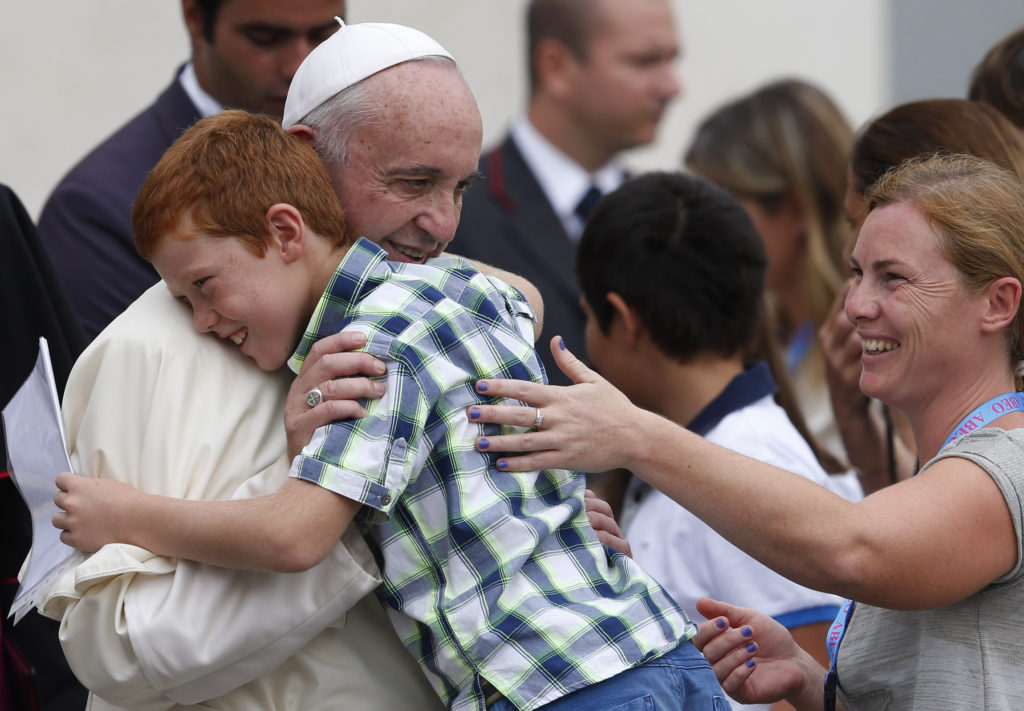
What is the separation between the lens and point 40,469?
2.19m

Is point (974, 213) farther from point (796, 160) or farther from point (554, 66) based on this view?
point (554, 66)

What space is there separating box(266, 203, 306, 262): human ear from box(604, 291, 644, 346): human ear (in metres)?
1.33

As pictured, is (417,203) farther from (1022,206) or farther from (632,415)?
(1022,206)

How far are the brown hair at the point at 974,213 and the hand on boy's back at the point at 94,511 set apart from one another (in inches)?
57.5

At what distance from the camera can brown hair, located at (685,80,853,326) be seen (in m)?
5.05

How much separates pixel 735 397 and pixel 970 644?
1102mm

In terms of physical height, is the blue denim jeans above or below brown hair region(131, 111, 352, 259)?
below

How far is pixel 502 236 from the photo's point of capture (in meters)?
4.82

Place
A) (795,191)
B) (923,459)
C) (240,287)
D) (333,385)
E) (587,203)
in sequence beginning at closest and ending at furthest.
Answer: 1. (333,385)
2. (240,287)
3. (923,459)
4. (795,191)
5. (587,203)

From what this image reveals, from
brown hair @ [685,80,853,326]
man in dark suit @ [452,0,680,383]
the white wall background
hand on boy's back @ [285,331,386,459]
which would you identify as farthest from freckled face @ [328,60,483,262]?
the white wall background

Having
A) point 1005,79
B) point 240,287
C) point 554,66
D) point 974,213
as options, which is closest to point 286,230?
point 240,287

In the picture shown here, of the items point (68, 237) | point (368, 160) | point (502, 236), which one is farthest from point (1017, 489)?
point (502, 236)

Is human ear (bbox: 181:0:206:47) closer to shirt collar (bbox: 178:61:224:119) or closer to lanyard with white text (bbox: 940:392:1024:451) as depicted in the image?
shirt collar (bbox: 178:61:224:119)

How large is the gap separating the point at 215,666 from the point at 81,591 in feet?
0.78
